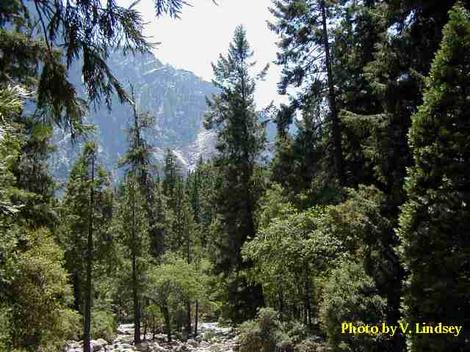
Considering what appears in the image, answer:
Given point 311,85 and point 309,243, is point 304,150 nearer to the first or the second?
point 311,85

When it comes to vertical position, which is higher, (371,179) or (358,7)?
(358,7)

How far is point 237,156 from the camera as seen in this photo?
21.4 meters

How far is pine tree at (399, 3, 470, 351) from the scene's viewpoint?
6609 millimetres

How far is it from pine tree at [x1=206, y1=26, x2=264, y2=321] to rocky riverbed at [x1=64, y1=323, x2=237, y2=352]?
3.79 m

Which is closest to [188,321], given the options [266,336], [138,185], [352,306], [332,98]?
[138,185]

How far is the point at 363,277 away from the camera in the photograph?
33.1ft

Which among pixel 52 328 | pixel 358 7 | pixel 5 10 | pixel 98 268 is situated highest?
pixel 358 7

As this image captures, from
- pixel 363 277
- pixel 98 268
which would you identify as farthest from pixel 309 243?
pixel 98 268

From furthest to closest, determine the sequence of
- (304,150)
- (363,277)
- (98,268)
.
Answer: (98,268)
(304,150)
(363,277)

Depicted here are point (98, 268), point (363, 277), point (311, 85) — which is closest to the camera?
point (363, 277)

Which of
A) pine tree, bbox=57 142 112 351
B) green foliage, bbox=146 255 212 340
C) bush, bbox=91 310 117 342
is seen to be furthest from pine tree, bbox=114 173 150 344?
pine tree, bbox=57 142 112 351

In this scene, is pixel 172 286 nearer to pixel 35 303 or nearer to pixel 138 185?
pixel 138 185

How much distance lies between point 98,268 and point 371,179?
1723cm

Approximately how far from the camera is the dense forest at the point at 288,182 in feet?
19.2
